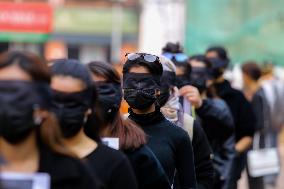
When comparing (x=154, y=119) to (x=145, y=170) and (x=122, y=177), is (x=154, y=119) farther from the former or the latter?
(x=122, y=177)

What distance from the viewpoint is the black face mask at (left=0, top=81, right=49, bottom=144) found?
115 inches

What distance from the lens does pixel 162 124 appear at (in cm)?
495

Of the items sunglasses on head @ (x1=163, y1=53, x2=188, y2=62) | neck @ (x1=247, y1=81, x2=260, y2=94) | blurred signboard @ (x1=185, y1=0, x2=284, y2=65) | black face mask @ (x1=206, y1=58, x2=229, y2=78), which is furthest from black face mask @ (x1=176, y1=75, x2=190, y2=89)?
blurred signboard @ (x1=185, y1=0, x2=284, y2=65)

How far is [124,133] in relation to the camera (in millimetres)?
4090

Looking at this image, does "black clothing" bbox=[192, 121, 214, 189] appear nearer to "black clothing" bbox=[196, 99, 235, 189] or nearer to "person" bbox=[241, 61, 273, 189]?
"black clothing" bbox=[196, 99, 235, 189]

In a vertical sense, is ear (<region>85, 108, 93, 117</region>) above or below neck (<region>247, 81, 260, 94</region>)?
above

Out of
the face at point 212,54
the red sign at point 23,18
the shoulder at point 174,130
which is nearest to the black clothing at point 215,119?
the face at point 212,54

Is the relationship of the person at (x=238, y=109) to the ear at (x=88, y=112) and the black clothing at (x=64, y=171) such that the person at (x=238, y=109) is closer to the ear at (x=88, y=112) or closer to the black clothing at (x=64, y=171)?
the ear at (x=88, y=112)

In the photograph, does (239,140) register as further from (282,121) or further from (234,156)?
(282,121)

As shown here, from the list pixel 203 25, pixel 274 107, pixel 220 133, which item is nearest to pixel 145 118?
pixel 220 133

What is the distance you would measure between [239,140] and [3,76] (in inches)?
228

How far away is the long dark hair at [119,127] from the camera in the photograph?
405cm

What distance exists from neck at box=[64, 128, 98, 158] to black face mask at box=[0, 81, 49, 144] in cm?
33

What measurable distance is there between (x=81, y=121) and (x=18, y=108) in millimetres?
415
